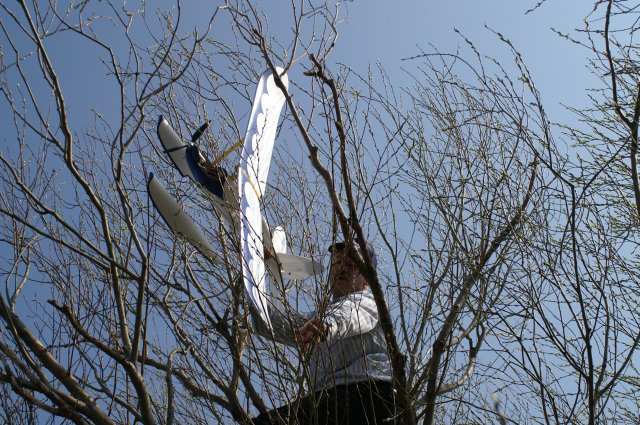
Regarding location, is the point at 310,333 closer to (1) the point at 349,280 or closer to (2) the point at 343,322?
(2) the point at 343,322

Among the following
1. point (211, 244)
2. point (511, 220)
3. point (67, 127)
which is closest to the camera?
point (67, 127)

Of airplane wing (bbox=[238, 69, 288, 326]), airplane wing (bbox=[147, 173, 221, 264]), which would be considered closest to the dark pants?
airplane wing (bbox=[238, 69, 288, 326])

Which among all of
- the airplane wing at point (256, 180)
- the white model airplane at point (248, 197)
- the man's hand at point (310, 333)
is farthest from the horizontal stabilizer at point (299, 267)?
the man's hand at point (310, 333)

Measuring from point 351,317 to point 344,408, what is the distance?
1.20 feet

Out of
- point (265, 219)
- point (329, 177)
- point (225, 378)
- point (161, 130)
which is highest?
point (161, 130)

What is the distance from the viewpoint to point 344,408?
3.34m

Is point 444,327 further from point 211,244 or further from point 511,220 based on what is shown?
point 211,244

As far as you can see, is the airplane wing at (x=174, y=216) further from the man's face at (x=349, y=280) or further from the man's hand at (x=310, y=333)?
the man's hand at (x=310, y=333)

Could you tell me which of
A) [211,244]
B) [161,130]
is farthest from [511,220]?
[161,130]

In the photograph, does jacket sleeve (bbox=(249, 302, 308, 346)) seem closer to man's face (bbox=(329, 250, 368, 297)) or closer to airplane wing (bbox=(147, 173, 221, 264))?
man's face (bbox=(329, 250, 368, 297))

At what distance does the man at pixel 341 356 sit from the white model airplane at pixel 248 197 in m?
0.14

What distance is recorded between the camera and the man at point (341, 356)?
125 inches

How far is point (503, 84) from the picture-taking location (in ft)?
11.2

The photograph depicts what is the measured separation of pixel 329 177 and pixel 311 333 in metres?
0.61
